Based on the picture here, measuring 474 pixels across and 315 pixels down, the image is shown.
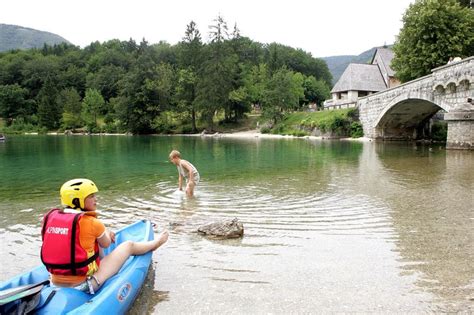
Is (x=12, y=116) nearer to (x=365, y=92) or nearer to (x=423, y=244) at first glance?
(x=365, y=92)

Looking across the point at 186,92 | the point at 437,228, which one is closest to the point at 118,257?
the point at 437,228

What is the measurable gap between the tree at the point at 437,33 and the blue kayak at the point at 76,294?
35.8m

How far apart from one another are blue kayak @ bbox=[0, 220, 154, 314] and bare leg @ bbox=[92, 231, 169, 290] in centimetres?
7

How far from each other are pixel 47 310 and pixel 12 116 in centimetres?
10298

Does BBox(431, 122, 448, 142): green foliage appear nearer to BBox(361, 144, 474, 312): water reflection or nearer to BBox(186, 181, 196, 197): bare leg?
BBox(361, 144, 474, 312): water reflection

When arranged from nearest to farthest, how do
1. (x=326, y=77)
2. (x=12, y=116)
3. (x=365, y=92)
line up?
(x=365, y=92) → (x=12, y=116) → (x=326, y=77)

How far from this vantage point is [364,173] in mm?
15586

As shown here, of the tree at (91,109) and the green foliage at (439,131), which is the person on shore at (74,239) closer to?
the green foliage at (439,131)

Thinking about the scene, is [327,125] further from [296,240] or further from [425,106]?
[296,240]

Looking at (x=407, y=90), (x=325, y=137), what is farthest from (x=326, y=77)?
(x=407, y=90)

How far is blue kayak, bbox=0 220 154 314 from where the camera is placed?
344 cm

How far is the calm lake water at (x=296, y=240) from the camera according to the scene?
14.9 feet

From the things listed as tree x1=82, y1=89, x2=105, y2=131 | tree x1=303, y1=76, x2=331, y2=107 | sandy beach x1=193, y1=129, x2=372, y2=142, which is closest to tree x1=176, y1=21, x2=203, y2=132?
sandy beach x1=193, y1=129, x2=372, y2=142

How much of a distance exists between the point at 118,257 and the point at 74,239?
78cm
